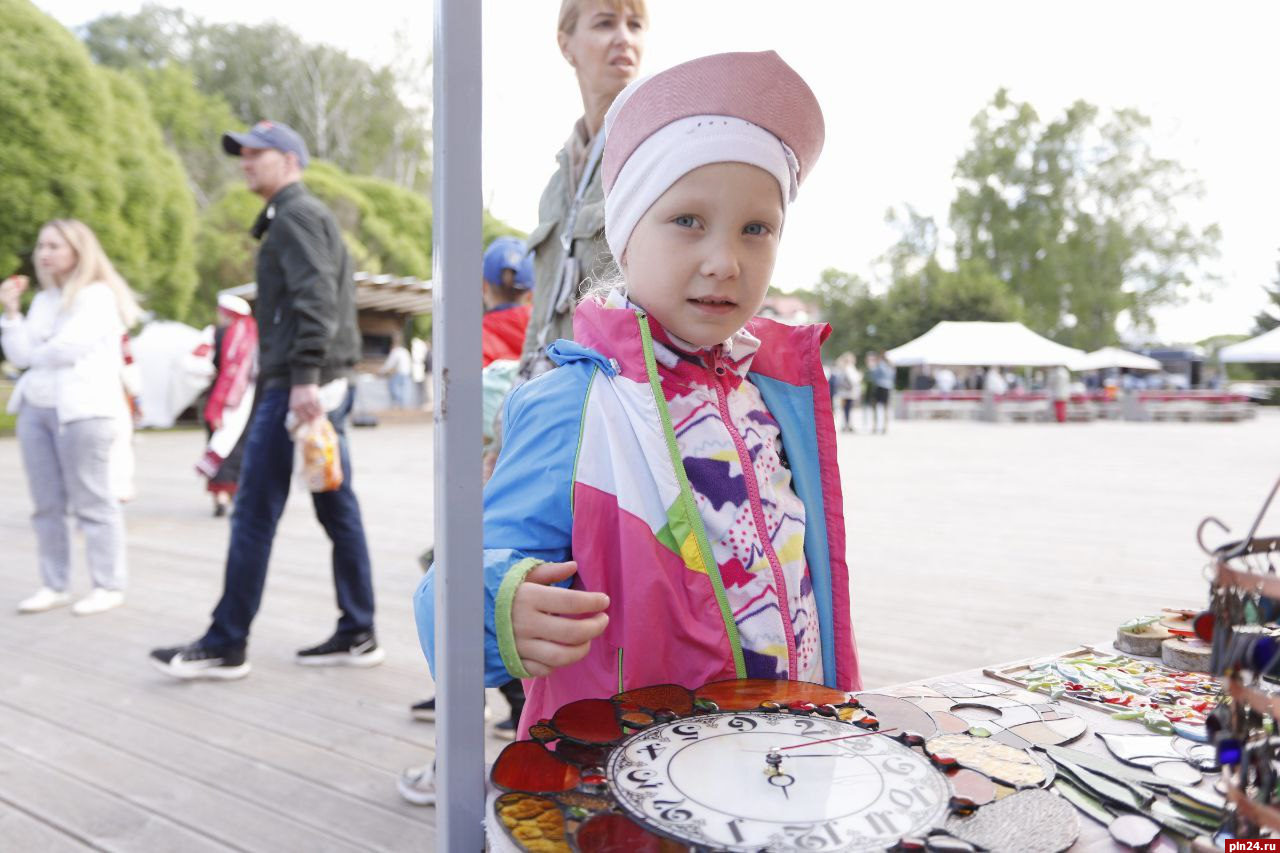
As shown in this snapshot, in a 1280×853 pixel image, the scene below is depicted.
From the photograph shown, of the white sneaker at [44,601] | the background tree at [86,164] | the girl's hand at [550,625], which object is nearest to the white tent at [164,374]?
the background tree at [86,164]

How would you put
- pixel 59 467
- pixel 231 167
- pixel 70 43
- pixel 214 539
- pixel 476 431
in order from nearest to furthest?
pixel 476 431 → pixel 59 467 → pixel 214 539 → pixel 70 43 → pixel 231 167

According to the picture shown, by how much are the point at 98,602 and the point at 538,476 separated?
3927mm

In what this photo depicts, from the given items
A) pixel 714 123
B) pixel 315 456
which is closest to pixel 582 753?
pixel 714 123

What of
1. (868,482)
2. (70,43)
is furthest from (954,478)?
(70,43)

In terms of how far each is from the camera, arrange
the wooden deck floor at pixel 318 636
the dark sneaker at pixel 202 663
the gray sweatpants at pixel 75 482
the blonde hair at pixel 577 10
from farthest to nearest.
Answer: the gray sweatpants at pixel 75 482 < the dark sneaker at pixel 202 663 < the wooden deck floor at pixel 318 636 < the blonde hair at pixel 577 10

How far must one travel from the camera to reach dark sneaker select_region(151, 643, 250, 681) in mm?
3125

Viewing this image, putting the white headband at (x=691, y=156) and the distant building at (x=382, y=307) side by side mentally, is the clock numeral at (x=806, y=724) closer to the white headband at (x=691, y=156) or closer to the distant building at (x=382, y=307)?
the white headband at (x=691, y=156)

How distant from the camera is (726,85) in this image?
3.42 ft

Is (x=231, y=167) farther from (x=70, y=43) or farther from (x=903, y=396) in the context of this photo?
(x=903, y=396)

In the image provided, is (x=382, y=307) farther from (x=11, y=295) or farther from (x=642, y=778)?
(x=642, y=778)

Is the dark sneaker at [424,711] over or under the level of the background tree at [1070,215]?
under

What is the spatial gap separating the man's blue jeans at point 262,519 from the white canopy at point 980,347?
13906 millimetres

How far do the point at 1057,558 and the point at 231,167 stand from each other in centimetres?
2975

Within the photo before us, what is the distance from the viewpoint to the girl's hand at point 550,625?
2.67 feet
